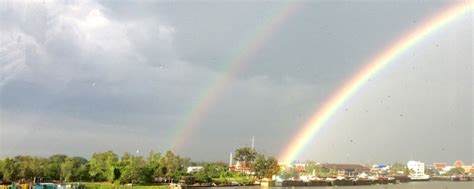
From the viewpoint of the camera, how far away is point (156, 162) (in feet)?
168

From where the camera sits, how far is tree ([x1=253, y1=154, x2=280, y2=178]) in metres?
66.3

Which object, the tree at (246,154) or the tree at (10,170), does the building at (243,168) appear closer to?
the tree at (246,154)

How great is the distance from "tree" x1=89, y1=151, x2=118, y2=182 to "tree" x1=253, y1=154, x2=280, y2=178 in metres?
23.1

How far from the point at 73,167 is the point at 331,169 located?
300ft

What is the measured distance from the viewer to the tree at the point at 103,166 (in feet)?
144

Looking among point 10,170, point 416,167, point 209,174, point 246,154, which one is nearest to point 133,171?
point 10,170

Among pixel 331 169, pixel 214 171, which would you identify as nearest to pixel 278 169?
pixel 214 171

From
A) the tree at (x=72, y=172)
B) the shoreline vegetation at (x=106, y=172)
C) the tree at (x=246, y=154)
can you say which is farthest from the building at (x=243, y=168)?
the tree at (x=72, y=172)

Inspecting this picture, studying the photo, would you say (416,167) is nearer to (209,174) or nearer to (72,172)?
(209,174)

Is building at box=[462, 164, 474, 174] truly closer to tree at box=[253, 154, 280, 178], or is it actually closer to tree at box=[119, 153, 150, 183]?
tree at box=[253, 154, 280, 178]

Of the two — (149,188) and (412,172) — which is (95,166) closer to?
(149,188)

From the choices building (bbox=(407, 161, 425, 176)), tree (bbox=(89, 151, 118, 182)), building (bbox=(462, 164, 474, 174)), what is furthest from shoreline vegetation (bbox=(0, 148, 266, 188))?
building (bbox=(462, 164, 474, 174))

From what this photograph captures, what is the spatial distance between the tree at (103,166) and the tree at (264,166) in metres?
23.1

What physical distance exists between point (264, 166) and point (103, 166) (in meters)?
26.4
